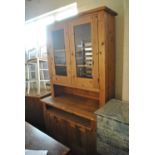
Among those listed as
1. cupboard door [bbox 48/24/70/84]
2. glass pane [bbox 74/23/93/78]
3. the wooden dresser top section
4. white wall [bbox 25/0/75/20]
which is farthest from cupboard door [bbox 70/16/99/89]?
white wall [bbox 25/0/75/20]

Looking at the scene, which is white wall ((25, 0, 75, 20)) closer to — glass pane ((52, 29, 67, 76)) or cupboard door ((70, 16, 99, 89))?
glass pane ((52, 29, 67, 76))

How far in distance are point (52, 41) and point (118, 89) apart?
45.5 inches

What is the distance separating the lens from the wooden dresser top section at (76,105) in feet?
5.57

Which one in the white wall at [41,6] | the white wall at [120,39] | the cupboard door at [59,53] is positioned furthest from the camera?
the white wall at [41,6]

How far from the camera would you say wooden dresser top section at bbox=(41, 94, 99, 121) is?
5.57 ft

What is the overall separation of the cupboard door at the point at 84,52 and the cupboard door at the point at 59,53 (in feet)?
0.39

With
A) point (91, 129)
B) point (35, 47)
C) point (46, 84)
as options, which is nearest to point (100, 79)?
point (91, 129)

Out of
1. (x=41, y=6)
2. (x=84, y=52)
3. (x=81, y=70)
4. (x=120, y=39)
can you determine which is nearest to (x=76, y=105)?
(x=81, y=70)

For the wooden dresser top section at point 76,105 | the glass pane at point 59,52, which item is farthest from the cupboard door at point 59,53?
the wooden dresser top section at point 76,105

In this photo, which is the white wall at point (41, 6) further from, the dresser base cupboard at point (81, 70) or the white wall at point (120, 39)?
the dresser base cupboard at point (81, 70)

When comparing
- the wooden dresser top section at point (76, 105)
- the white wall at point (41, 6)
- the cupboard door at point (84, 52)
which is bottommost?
the wooden dresser top section at point (76, 105)

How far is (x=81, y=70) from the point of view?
1.81 meters

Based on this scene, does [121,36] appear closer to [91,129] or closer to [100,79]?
[100,79]

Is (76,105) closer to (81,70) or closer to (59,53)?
(81,70)
